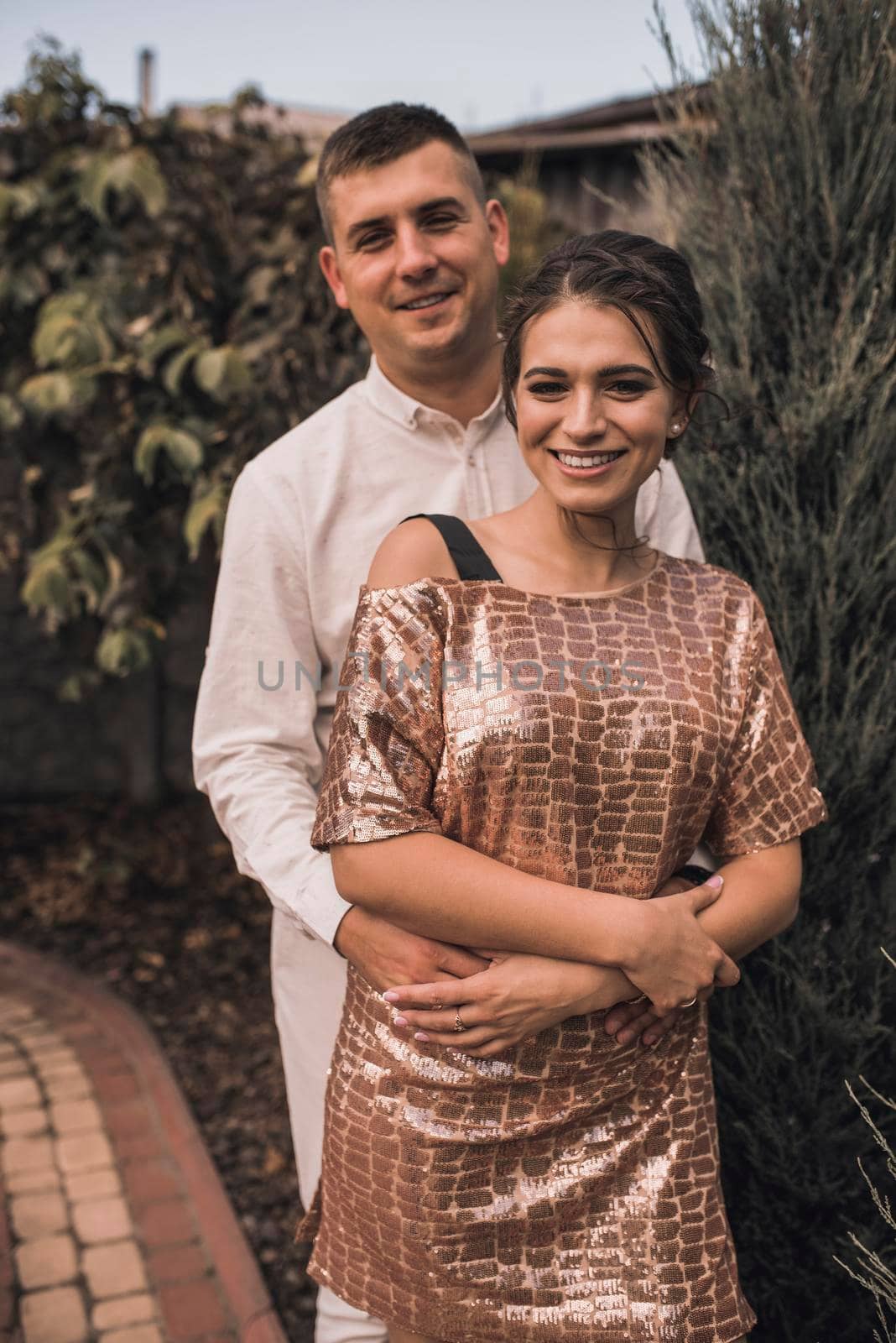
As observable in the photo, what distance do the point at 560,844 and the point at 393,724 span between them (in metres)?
0.25

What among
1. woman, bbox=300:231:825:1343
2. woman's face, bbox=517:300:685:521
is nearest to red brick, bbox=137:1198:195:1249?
woman, bbox=300:231:825:1343

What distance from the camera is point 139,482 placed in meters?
4.32

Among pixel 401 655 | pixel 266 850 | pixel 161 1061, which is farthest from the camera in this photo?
pixel 161 1061

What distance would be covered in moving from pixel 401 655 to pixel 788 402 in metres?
1.16

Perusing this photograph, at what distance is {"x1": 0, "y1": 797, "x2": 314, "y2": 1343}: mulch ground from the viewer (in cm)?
329

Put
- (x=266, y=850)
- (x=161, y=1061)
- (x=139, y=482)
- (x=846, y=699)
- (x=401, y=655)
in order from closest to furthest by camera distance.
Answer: (x=401, y=655)
(x=266, y=850)
(x=846, y=699)
(x=161, y=1061)
(x=139, y=482)

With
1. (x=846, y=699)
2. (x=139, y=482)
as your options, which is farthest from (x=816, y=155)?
(x=139, y=482)

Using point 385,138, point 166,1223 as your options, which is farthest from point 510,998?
point 166,1223

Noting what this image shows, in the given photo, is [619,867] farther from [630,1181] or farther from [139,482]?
[139,482]

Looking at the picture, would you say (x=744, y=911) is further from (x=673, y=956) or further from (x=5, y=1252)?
(x=5, y=1252)

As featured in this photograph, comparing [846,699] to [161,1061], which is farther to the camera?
[161,1061]

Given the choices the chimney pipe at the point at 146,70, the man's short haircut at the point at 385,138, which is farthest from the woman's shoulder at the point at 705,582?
the chimney pipe at the point at 146,70

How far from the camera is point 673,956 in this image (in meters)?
1.40

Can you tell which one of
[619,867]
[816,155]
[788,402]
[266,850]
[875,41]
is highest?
[875,41]
